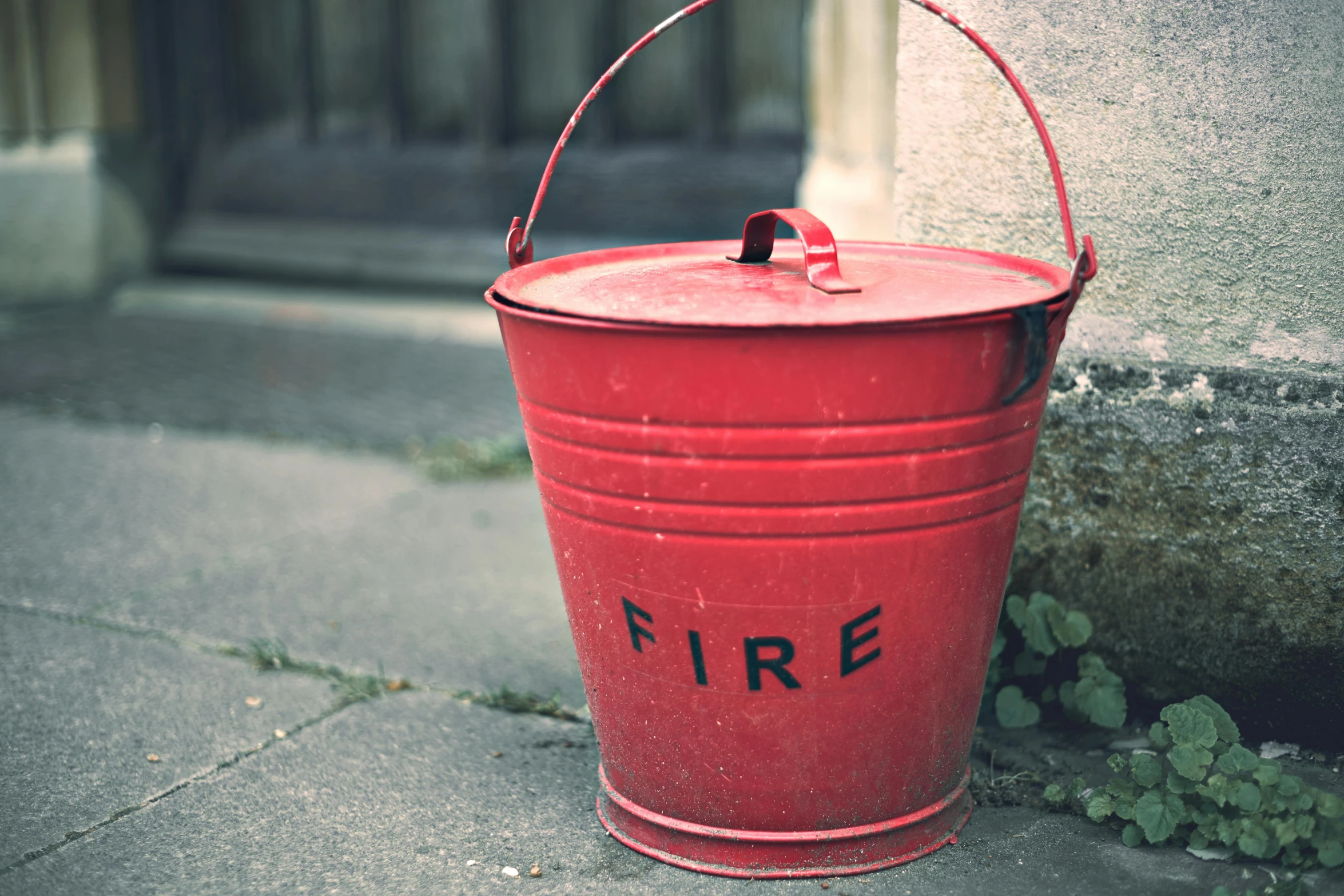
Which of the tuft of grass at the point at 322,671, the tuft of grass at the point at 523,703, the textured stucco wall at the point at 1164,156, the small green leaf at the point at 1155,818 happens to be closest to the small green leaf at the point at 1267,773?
the small green leaf at the point at 1155,818

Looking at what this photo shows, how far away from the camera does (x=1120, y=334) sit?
6.63 feet

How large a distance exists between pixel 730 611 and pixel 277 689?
1104 millimetres

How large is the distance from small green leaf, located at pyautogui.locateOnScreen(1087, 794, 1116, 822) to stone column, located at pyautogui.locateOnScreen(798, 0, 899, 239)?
6.58 feet

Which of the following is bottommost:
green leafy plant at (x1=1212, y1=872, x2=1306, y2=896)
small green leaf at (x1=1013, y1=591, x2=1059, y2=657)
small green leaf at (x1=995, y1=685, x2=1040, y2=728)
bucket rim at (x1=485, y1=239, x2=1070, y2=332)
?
green leafy plant at (x1=1212, y1=872, x2=1306, y2=896)

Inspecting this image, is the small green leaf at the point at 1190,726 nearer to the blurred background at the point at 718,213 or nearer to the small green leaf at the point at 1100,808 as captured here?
the small green leaf at the point at 1100,808

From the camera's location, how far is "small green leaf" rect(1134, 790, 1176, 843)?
5.64 ft

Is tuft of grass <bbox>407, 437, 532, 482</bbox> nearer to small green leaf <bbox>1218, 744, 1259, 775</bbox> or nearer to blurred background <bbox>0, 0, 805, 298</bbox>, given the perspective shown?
blurred background <bbox>0, 0, 805, 298</bbox>

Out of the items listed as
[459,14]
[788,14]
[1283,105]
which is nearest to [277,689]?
[1283,105]

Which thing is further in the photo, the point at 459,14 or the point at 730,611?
the point at 459,14

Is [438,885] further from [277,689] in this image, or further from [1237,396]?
[1237,396]

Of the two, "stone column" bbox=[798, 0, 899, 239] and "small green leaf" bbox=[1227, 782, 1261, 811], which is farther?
"stone column" bbox=[798, 0, 899, 239]

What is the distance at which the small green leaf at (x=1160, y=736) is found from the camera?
183 centimetres

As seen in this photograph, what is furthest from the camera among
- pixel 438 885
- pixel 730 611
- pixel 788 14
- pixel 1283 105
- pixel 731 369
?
pixel 788 14

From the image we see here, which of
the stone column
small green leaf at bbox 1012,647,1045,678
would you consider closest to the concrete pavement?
small green leaf at bbox 1012,647,1045,678
